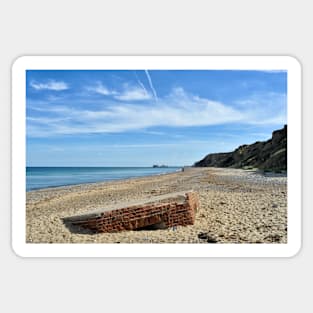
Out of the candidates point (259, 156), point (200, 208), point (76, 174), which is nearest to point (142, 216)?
point (200, 208)

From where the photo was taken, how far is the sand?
2.91 meters

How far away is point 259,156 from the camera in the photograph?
334cm

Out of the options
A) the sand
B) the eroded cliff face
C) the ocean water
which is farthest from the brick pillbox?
the eroded cliff face

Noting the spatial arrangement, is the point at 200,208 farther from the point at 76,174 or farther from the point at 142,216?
the point at 76,174
